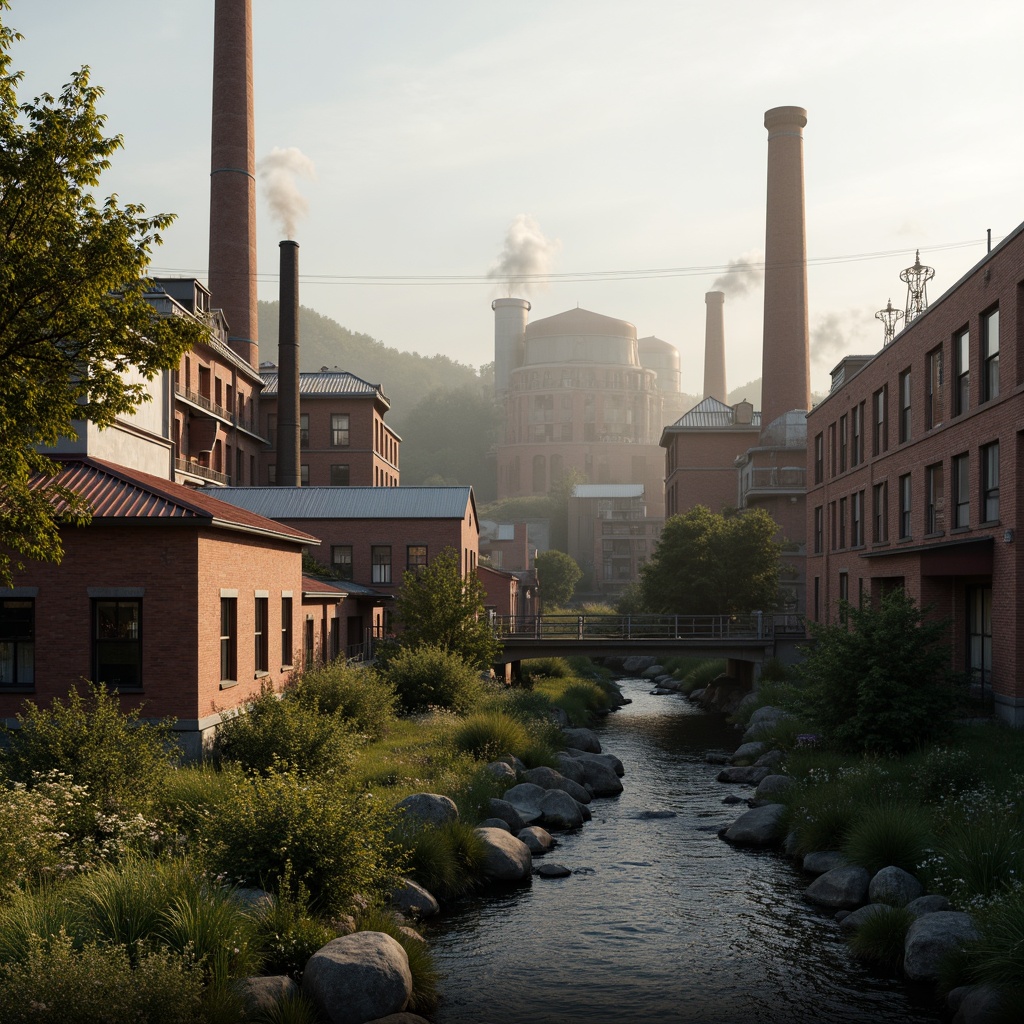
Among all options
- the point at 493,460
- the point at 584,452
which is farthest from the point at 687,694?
the point at 493,460

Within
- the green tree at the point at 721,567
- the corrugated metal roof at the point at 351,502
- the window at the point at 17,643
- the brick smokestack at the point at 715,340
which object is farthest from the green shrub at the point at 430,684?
the brick smokestack at the point at 715,340

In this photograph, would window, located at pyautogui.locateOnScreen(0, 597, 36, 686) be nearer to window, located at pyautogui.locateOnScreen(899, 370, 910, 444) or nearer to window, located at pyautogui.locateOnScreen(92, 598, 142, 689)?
window, located at pyautogui.locateOnScreen(92, 598, 142, 689)

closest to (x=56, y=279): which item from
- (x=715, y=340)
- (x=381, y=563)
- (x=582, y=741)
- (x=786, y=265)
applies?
(x=582, y=741)

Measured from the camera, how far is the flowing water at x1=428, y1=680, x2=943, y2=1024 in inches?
479

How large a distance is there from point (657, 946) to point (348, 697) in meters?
11.8

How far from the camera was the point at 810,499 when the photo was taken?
152 feet

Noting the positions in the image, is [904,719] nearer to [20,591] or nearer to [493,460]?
[20,591]

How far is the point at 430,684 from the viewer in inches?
1170

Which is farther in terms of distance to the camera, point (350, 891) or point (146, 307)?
point (146, 307)

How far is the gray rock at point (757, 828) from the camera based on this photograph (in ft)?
65.5

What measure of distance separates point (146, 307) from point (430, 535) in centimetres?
3036

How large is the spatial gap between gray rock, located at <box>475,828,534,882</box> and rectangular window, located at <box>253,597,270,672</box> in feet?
29.0

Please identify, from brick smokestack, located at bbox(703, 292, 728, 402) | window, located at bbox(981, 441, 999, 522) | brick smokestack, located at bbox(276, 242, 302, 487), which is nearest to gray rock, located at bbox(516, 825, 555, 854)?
window, located at bbox(981, 441, 999, 522)

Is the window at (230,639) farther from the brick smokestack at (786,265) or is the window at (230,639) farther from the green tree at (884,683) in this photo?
the brick smokestack at (786,265)
